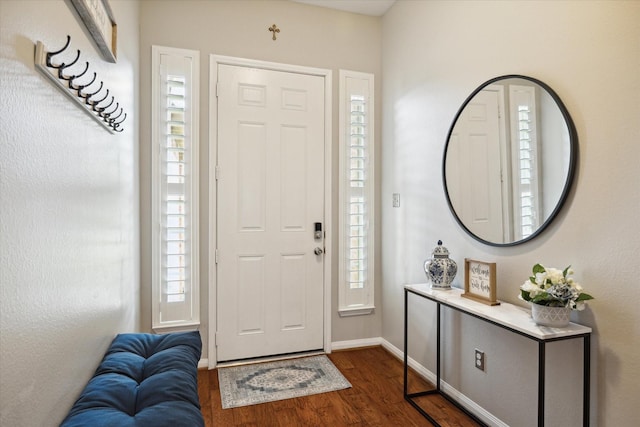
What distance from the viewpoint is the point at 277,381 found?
2555 mm

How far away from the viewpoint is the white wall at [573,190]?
140cm

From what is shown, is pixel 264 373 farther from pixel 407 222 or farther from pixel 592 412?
pixel 592 412

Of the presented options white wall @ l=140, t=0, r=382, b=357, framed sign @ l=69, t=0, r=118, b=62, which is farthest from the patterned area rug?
framed sign @ l=69, t=0, r=118, b=62

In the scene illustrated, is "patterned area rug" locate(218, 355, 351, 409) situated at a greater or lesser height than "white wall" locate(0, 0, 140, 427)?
lesser

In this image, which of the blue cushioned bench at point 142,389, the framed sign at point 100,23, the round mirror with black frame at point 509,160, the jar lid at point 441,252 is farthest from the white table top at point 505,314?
the framed sign at point 100,23

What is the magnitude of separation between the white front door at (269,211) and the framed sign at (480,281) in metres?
1.29

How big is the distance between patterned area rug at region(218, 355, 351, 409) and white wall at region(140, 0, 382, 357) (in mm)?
339

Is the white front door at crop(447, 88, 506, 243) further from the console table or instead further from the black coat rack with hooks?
the black coat rack with hooks

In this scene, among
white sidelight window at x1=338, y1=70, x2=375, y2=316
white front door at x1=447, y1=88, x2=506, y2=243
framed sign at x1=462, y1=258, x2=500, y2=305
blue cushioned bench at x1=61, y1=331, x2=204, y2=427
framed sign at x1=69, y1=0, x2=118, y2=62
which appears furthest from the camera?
white sidelight window at x1=338, y1=70, x2=375, y2=316

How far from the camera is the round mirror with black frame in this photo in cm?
165

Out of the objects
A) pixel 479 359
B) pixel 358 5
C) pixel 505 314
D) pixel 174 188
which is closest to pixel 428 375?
pixel 479 359

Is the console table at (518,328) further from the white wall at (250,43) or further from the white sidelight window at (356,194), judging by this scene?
the white wall at (250,43)

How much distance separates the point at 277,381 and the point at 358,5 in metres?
3.02

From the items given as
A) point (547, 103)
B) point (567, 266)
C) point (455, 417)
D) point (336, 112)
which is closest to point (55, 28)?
point (547, 103)
